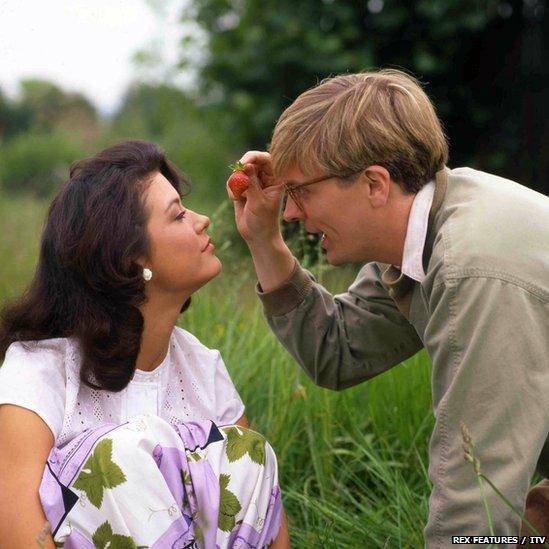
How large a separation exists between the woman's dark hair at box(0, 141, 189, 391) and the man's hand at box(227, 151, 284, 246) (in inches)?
12.7

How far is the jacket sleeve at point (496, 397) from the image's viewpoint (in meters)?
2.32

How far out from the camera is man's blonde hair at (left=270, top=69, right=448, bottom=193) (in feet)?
8.93

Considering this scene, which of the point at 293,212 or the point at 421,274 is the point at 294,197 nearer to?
the point at 293,212

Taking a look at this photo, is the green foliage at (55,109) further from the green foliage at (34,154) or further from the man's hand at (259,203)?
the man's hand at (259,203)

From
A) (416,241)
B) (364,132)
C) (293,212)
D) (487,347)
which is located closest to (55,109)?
(293,212)

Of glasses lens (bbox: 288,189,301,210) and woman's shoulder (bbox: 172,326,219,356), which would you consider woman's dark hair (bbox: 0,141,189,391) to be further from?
glasses lens (bbox: 288,189,301,210)

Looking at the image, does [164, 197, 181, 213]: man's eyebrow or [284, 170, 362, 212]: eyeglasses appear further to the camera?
[164, 197, 181, 213]: man's eyebrow

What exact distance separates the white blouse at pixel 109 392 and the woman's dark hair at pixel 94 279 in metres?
0.05

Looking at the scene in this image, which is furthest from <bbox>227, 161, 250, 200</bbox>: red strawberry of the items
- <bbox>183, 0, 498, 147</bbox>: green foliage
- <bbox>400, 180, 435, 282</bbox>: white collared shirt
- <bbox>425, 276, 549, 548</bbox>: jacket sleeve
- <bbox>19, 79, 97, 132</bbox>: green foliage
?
<bbox>19, 79, 97, 132</bbox>: green foliage

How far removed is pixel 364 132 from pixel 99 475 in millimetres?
1084

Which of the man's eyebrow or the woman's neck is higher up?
the man's eyebrow

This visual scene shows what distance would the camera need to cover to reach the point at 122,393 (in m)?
2.86

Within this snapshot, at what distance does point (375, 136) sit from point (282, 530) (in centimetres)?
108

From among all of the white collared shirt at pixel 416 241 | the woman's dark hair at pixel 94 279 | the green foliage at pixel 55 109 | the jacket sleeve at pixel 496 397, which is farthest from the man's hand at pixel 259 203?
the green foliage at pixel 55 109
